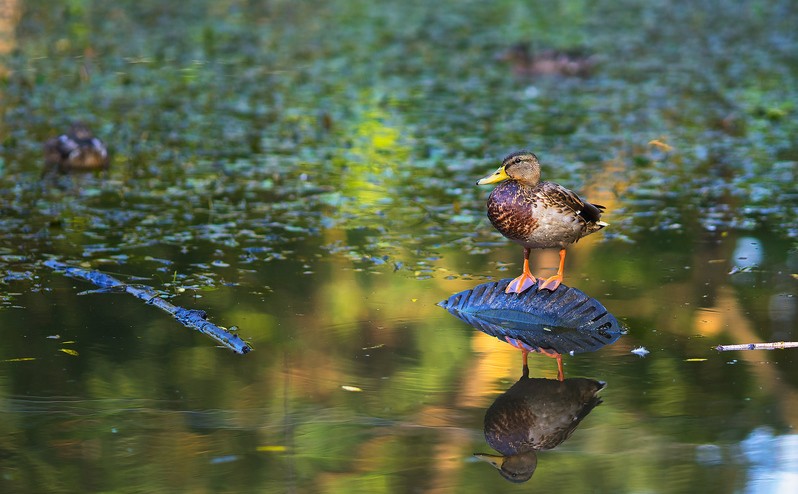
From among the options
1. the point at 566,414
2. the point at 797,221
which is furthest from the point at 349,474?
the point at 797,221

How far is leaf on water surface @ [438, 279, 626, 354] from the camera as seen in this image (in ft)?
20.9

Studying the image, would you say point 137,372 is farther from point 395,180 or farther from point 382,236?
point 395,180

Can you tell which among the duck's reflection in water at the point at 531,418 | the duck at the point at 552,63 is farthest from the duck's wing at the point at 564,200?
the duck at the point at 552,63

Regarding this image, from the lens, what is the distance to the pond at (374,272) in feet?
16.2

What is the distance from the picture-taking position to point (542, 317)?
21.6ft

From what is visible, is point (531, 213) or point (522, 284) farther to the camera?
point (522, 284)

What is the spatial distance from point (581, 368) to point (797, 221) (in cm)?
362

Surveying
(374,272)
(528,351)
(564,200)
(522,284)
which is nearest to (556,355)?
(528,351)

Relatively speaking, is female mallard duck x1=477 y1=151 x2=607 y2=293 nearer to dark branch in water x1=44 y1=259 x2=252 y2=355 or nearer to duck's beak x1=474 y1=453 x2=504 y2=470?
dark branch in water x1=44 y1=259 x2=252 y2=355

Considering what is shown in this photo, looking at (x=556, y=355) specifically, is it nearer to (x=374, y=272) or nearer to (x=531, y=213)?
(x=531, y=213)

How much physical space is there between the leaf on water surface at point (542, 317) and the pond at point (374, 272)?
0.30ft

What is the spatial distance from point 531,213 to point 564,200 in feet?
0.78

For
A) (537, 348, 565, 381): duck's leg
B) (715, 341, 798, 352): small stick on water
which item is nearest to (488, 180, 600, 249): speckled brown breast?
(537, 348, 565, 381): duck's leg

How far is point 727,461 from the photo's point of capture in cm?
484
